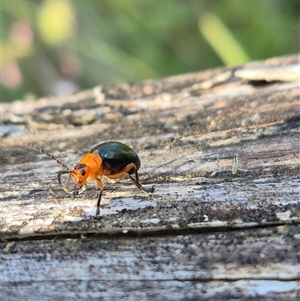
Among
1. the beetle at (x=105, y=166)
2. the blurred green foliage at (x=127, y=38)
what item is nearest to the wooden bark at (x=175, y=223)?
the beetle at (x=105, y=166)

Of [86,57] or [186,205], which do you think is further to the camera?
[86,57]

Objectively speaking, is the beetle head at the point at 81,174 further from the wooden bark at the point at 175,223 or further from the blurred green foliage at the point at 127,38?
the blurred green foliage at the point at 127,38

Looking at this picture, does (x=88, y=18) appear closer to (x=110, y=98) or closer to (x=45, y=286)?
(x=110, y=98)

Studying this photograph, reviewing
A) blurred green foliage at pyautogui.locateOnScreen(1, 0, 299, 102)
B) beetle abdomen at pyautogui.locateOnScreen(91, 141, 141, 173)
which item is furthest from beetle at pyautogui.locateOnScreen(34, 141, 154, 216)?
blurred green foliage at pyautogui.locateOnScreen(1, 0, 299, 102)

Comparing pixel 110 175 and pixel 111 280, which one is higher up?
pixel 110 175

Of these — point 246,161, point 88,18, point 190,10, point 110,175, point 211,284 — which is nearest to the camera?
point 211,284

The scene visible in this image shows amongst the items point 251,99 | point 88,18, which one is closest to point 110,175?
point 251,99
